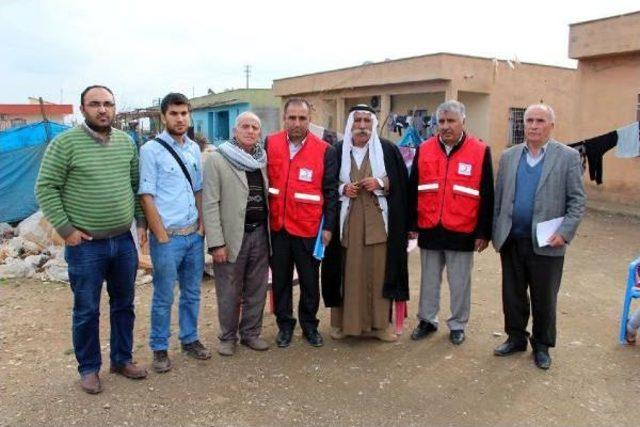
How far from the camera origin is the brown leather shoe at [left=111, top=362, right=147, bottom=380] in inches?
138

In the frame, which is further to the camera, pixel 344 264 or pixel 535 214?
pixel 344 264

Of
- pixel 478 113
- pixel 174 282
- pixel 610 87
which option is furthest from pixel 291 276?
pixel 478 113

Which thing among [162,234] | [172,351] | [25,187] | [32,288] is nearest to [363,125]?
[162,234]

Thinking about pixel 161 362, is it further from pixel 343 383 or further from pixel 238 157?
pixel 238 157

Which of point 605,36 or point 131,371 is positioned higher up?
point 605,36

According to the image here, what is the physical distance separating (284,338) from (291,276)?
18.7 inches

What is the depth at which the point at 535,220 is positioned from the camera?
364cm

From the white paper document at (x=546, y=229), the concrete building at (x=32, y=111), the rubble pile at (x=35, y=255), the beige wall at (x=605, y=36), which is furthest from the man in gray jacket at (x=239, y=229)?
the concrete building at (x=32, y=111)

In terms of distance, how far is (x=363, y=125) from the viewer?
12.8ft

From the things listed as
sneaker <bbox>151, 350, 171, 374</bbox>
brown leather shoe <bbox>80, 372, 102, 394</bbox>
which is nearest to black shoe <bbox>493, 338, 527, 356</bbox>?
sneaker <bbox>151, 350, 171, 374</bbox>

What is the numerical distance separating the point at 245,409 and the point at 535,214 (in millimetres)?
2256

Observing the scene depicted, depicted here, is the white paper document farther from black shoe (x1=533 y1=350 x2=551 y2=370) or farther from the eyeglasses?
the eyeglasses

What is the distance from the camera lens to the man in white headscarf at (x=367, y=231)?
3.96 metres

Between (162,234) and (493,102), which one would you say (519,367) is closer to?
(162,234)
